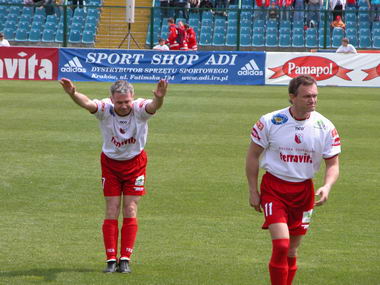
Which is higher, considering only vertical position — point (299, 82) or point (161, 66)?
point (299, 82)

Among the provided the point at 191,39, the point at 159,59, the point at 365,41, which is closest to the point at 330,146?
the point at 159,59

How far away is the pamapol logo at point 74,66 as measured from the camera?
29.3 m

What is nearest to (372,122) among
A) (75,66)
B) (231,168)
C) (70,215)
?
(231,168)

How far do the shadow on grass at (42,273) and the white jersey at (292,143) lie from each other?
89.5 inches

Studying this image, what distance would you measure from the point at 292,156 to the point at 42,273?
110 inches

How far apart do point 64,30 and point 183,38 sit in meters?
5.19

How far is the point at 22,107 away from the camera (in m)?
21.2

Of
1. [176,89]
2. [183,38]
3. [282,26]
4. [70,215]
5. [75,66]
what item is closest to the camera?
[70,215]

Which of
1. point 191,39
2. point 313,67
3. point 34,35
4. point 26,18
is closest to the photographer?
point 313,67

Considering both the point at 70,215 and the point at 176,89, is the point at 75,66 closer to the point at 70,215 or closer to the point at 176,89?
the point at 176,89

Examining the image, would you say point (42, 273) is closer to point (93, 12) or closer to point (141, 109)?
point (141, 109)

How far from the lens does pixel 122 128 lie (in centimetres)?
782

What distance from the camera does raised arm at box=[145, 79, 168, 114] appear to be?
7.57 m

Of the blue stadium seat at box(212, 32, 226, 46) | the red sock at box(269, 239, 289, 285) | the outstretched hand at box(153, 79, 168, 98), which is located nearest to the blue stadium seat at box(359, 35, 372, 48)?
the blue stadium seat at box(212, 32, 226, 46)
